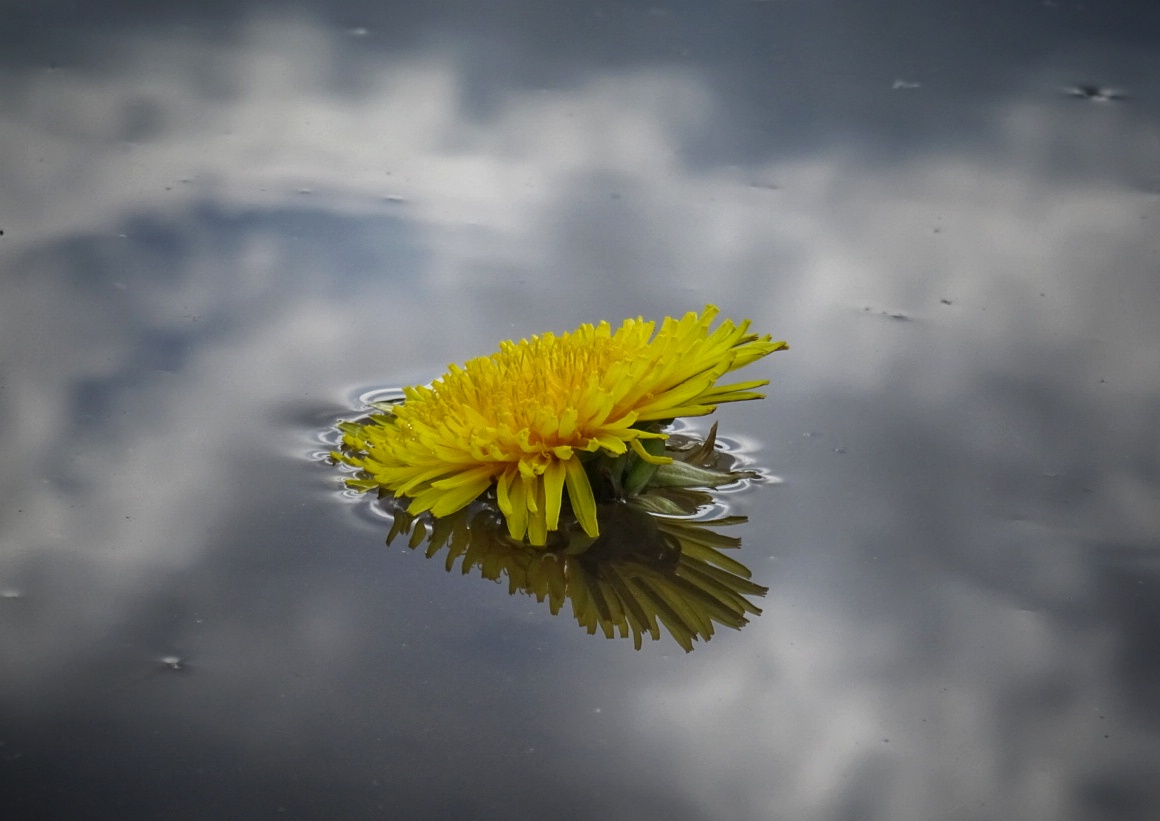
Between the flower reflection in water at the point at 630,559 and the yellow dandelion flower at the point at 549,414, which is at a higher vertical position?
the yellow dandelion flower at the point at 549,414

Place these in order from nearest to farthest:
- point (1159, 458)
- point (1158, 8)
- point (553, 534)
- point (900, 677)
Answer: point (900, 677) < point (553, 534) < point (1159, 458) < point (1158, 8)

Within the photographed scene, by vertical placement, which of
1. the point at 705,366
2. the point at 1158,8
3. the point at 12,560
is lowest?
the point at 12,560

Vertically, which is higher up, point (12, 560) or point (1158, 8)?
point (1158, 8)

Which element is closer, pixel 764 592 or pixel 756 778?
pixel 756 778

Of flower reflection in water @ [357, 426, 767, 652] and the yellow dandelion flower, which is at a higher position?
the yellow dandelion flower

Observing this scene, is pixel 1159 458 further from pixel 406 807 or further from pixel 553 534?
pixel 406 807

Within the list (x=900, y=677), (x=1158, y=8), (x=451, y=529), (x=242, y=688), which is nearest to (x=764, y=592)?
(x=900, y=677)

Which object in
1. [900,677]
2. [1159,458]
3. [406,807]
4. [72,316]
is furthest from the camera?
[72,316]
